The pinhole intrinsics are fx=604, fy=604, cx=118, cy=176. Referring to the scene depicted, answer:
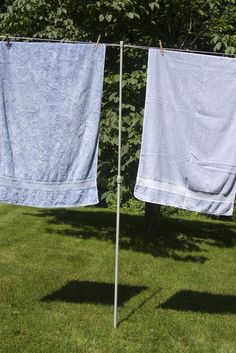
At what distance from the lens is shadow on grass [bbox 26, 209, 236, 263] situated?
8.66m

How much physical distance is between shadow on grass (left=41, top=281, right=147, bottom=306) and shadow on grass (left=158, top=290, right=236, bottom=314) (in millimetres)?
428

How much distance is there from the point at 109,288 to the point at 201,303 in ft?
3.33

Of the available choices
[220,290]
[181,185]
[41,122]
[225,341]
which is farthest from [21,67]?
[220,290]

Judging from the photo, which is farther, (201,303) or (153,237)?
(153,237)

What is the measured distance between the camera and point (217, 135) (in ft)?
16.7

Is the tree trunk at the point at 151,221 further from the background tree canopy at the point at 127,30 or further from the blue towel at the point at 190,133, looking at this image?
the blue towel at the point at 190,133

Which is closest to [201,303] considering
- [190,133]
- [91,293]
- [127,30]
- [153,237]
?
[91,293]

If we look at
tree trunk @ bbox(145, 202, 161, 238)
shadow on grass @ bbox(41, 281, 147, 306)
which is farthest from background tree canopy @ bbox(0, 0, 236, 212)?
shadow on grass @ bbox(41, 281, 147, 306)

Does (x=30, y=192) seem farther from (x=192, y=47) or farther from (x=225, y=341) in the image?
(x=192, y=47)

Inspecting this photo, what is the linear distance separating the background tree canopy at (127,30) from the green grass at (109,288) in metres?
0.98

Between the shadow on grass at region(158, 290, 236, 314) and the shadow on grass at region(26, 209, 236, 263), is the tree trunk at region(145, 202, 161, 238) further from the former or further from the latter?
the shadow on grass at region(158, 290, 236, 314)

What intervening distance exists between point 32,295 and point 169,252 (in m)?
2.78

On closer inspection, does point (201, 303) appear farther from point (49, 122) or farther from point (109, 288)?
point (49, 122)

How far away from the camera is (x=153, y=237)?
30.4 ft
